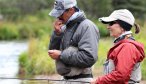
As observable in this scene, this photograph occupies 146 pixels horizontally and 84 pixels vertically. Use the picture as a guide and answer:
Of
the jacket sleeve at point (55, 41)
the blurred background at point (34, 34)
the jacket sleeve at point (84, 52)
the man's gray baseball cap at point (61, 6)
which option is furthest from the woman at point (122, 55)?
the blurred background at point (34, 34)

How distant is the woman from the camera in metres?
5.07

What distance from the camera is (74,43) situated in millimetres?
5953

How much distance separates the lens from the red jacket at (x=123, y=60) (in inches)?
199

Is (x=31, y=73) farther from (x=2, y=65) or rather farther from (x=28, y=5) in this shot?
(x=28, y=5)

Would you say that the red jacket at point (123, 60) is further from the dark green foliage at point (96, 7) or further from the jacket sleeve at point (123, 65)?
the dark green foliage at point (96, 7)

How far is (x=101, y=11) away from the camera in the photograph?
45250 millimetres

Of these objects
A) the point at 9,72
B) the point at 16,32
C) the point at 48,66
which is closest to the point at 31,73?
the point at 48,66

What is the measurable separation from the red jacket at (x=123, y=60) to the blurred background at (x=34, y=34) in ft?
5.37

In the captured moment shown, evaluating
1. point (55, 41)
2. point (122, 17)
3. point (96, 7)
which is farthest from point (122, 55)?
point (96, 7)

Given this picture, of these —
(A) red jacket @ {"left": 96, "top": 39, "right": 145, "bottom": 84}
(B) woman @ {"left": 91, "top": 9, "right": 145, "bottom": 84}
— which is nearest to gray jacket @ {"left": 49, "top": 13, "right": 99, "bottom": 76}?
(B) woman @ {"left": 91, "top": 9, "right": 145, "bottom": 84}

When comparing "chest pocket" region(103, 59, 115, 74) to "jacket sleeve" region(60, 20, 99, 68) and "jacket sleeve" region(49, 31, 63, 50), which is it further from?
"jacket sleeve" region(49, 31, 63, 50)

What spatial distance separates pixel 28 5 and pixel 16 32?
47.3ft

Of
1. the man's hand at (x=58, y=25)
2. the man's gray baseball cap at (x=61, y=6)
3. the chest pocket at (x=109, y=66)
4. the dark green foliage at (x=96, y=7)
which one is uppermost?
the dark green foliage at (x=96, y=7)

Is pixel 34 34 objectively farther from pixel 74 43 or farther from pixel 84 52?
pixel 84 52
